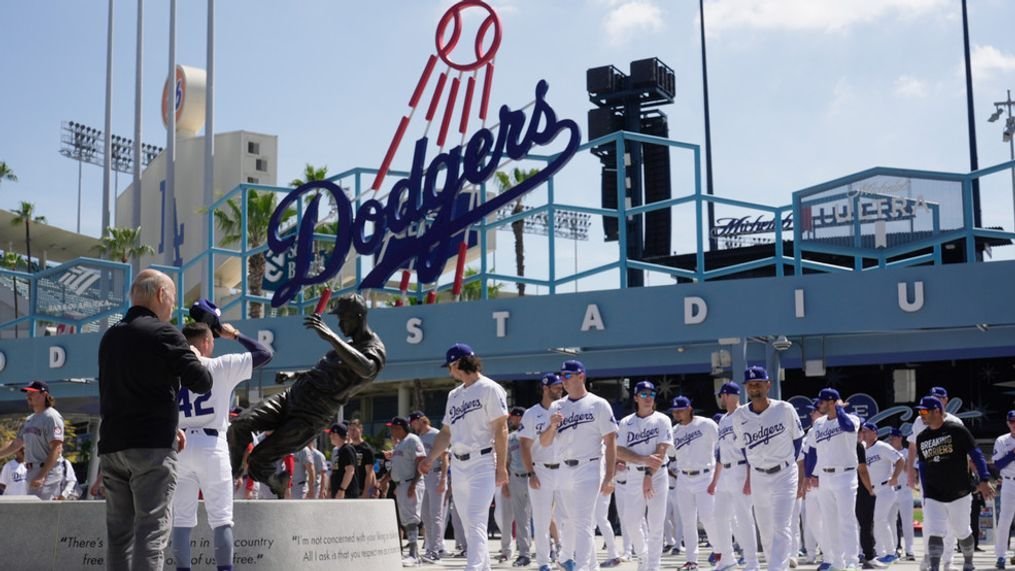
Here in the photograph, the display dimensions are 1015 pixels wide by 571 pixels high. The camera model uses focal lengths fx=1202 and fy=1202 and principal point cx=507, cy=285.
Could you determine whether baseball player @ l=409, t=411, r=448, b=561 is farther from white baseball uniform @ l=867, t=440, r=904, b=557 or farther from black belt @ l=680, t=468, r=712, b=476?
white baseball uniform @ l=867, t=440, r=904, b=557

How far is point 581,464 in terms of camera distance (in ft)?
34.6

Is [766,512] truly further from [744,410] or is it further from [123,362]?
[123,362]

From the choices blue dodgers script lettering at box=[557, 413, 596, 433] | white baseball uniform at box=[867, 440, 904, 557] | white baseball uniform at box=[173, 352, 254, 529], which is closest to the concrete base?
white baseball uniform at box=[173, 352, 254, 529]

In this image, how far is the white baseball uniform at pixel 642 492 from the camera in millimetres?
12188

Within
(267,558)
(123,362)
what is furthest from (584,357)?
(123,362)

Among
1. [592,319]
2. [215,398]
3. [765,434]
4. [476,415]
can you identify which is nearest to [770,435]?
[765,434]

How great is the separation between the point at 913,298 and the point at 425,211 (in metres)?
10.1

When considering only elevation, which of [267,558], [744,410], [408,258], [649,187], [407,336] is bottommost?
[267,558]

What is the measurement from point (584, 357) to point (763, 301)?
4532 millimetres

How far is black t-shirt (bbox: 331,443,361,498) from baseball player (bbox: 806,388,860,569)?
18.0 ft

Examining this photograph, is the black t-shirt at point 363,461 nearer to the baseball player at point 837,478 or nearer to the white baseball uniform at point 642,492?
the white baseball uniform at point 642,492

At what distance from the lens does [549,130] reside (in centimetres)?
2328

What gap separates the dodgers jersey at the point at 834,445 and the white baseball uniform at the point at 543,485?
3.42 meters

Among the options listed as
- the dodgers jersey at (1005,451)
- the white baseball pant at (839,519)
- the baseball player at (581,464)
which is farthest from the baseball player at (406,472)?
the dodgers jersey at (1005,451)
